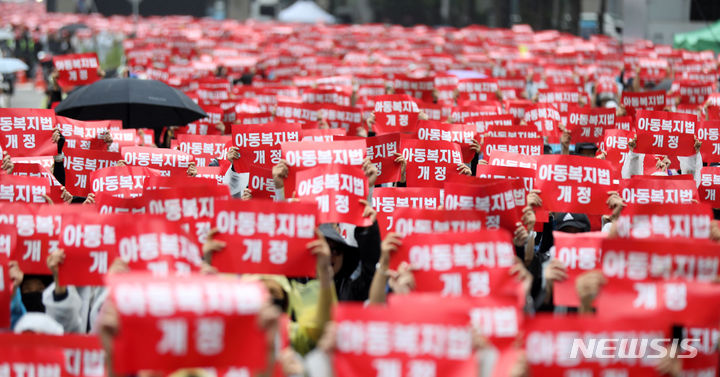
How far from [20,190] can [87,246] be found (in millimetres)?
1638

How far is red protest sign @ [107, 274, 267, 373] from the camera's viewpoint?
4.40 meters

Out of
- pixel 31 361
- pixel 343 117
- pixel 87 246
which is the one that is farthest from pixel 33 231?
pixel 343 117

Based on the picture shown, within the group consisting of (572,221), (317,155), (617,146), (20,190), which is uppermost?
(317,155)

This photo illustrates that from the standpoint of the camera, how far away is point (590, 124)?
12.2 meters

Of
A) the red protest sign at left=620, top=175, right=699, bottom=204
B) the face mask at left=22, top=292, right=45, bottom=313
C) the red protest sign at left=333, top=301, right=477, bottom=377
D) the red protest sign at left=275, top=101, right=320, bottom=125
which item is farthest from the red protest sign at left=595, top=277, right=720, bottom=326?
the red protest sign at left=275, top=101, right=320, bottom=125

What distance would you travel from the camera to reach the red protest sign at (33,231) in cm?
646

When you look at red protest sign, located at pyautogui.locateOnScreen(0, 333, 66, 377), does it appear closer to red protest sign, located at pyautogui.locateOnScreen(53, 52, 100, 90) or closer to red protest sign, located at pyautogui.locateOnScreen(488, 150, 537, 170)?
red protest sign, located at pyautogui.locateOnScreen(488, 150, 537, 170)

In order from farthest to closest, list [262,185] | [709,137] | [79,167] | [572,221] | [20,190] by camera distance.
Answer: [709,137] → [79,167] → [262,185] → [572,221] → [20,190]

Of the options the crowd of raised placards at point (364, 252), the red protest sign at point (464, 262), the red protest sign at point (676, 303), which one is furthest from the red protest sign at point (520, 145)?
the red protest sign at point (676, 303)

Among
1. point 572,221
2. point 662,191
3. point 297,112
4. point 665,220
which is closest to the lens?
point 665,220

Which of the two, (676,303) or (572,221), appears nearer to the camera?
(676,303)

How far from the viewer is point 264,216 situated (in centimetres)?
617

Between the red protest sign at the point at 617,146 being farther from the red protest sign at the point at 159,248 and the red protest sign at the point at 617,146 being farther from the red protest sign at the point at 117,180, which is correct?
the red protest sign at the point at 159,248

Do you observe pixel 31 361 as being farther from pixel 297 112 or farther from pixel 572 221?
pixel 297 112
